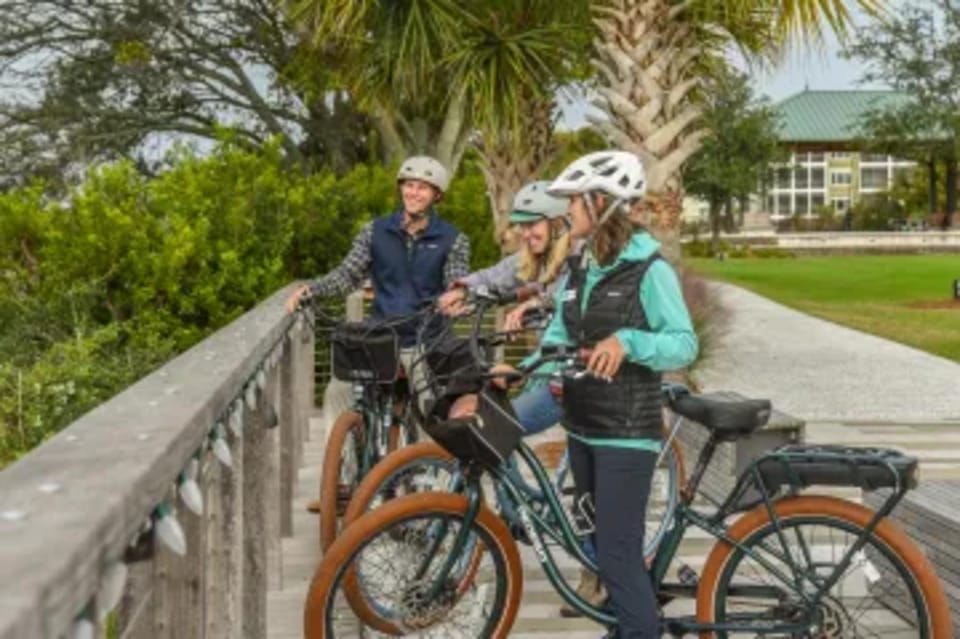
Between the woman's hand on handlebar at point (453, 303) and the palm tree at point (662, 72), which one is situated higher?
the palm tree at point (662, 72)

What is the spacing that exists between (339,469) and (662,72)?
18.5ft

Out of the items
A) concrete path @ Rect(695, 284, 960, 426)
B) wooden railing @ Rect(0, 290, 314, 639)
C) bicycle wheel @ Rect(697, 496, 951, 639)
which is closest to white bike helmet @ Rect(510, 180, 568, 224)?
wooden railing @ Rect(0, 290, 314, 639)

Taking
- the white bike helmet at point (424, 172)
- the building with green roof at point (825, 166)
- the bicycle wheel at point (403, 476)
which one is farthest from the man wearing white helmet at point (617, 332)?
the building with green roof at point (825, 166)

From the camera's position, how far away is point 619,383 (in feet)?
13.4

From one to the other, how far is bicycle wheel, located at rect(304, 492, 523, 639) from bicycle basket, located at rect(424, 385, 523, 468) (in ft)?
0.46

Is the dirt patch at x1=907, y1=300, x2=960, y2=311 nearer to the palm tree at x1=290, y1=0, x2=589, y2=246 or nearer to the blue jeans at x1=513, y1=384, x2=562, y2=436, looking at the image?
the palm tree at x1=290, y1=0, x2=589, y2=246

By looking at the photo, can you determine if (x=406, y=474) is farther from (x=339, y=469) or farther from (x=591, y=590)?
(x=339, y=469)

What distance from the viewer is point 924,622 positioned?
13.8 ft

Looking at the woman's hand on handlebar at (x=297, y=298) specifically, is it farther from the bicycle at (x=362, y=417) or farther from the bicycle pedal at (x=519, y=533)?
the bicycle pedal at (x=519, y=533)

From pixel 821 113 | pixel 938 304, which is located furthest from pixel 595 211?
pixel 821 113

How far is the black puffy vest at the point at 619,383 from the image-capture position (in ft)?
13.4

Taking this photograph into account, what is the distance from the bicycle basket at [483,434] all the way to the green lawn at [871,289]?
52.6 feet

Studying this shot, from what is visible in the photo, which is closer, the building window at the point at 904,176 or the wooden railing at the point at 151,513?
the wooden railing at the point at 151,513

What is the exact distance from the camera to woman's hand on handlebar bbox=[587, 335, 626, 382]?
388 centimetres
